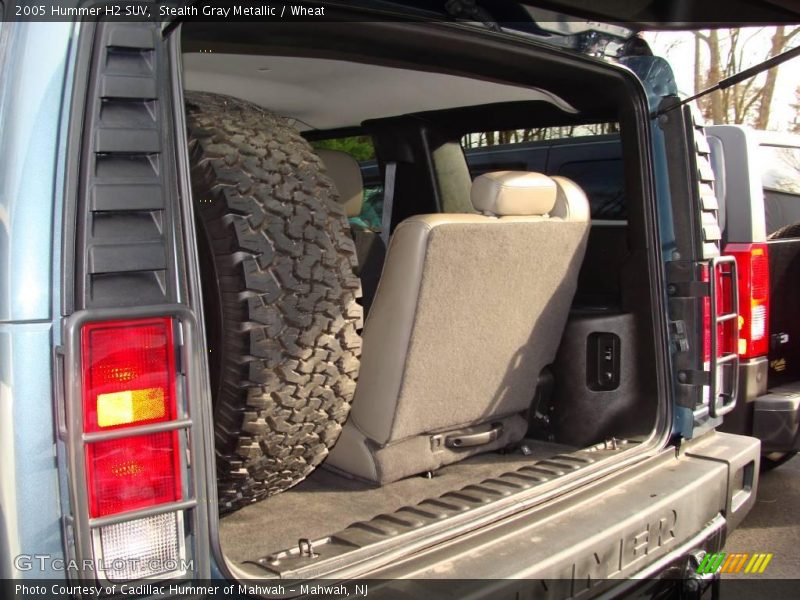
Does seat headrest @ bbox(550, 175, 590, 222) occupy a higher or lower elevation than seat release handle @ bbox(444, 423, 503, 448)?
higher

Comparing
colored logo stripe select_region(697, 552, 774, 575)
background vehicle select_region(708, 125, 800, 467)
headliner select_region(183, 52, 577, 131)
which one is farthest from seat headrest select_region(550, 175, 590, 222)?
colored logo stripe select_region(697, 552, 774, 575)

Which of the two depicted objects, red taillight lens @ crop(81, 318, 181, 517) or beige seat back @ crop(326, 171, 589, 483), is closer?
red taillight lens @ crop(81, 318, 181, 517)

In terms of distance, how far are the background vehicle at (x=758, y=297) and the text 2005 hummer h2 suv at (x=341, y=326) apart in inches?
24.1

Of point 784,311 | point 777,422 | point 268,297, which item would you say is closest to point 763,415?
point 777,422

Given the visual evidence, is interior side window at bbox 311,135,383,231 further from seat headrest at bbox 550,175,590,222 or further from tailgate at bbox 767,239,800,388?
tailgate at bbox 767,239,800,388

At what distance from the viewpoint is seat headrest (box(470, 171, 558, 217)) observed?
2.54 metres

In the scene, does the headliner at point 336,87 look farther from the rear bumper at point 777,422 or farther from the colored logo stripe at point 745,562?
the colored logo stripe at point 745,562

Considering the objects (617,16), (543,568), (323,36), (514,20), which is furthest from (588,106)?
(543,568)

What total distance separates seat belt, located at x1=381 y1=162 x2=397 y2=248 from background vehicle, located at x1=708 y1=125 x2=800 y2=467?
4.95 ft

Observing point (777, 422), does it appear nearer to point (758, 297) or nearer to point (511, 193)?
point (758, 297)

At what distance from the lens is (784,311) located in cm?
426

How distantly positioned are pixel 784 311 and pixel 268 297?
3.24m

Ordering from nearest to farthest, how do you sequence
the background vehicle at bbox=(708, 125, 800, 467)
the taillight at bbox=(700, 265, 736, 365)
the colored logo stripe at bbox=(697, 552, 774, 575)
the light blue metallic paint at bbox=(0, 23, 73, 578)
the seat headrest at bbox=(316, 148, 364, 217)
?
1. the light blue metallic paint at bbox=(0, 23, 73, 578)
2. the taillight at bbox=(700, 265, 736, 365)
3. the seat headrest at bbox=(316, 148, 364, 217)
4. the colored logo stripe at bbox=(697, 552, 774, 575)
5. the background vehicle at bbox=(708, 125, 800, 467)

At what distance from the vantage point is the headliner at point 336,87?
2748mm
